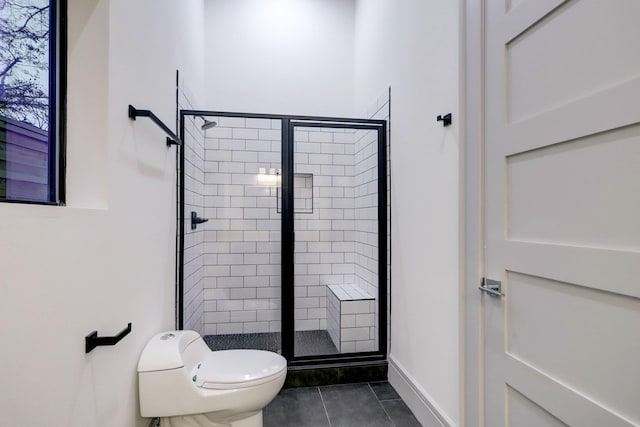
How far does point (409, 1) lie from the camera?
7.16 feet

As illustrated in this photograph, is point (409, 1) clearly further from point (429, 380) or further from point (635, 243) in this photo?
point (429, 380)

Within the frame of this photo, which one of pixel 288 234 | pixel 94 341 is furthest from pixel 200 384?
pixel 288 234

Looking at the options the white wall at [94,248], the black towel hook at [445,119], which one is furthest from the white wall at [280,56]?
the black towel hook at [445,119]

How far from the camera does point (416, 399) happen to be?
1.98 meters

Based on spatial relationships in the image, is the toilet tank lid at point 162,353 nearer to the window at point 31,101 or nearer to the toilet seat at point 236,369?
the toilet seat at point 236,369

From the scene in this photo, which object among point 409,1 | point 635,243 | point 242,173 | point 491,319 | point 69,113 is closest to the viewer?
point 635,243

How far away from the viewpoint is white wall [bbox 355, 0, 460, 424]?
1.64 m

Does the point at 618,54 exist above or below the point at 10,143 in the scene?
above

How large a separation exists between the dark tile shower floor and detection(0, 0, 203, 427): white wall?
0.84 meters

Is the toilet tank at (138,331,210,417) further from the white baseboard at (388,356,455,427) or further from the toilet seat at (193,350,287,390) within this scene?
the white baseboard at (388,356,455,427)

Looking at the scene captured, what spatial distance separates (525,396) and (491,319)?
253 mm

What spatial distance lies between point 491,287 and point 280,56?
3118mm

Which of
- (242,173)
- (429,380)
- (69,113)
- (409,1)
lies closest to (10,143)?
(69,113)

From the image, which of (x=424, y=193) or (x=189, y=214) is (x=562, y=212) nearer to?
(x=424, y=193)
